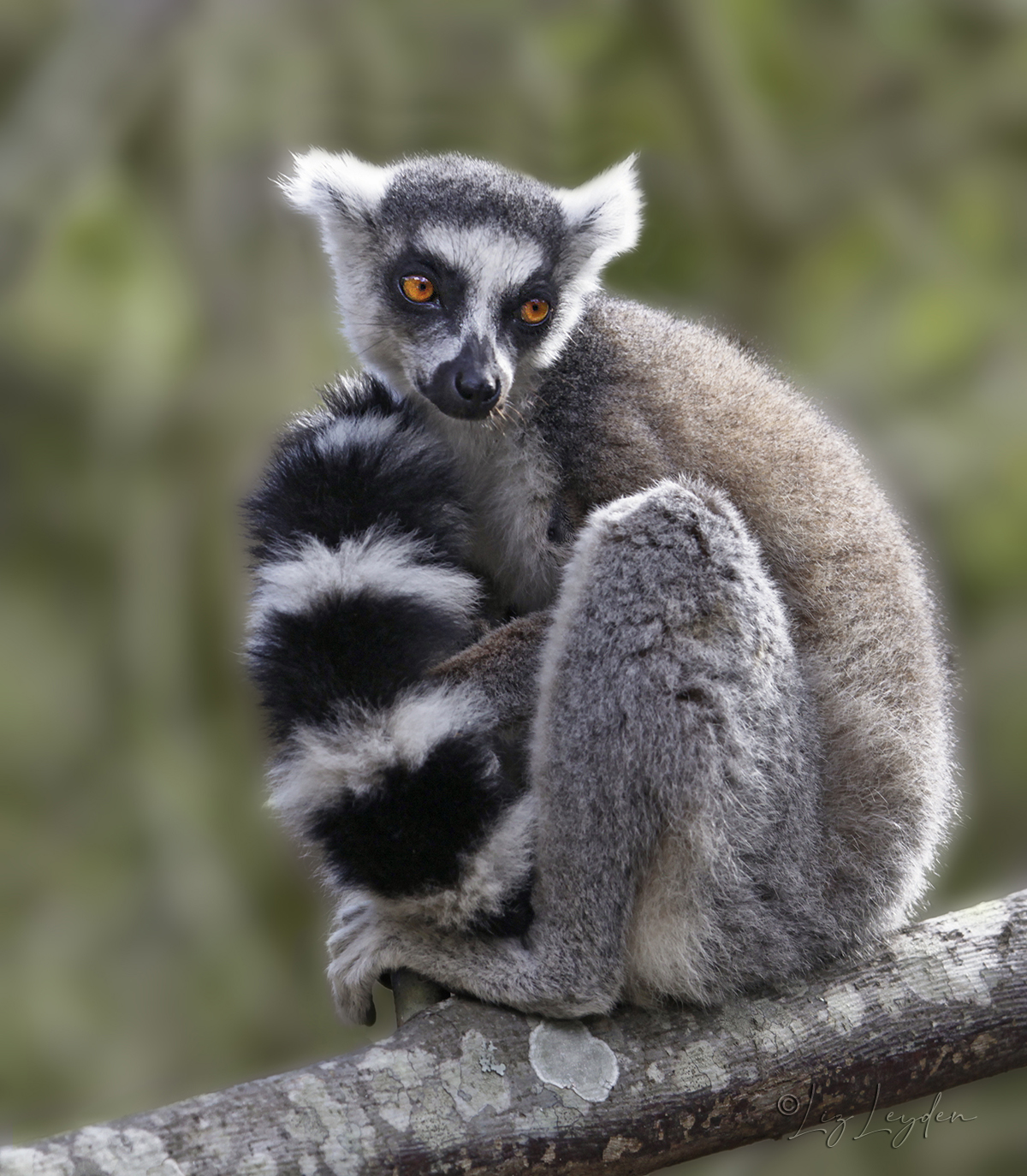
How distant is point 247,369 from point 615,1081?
5790mm

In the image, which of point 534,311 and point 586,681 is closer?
point 586,681

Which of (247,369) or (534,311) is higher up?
(247,369)

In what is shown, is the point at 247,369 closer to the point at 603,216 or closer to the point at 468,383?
the point at 603,216

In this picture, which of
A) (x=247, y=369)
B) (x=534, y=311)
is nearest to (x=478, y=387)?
(x=534, y=311)

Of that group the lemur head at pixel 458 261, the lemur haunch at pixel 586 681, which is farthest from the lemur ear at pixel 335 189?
the lemur haunch at pixel 586 681

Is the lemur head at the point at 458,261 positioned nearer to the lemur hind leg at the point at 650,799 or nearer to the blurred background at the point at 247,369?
the lemur hind leg at the point at 650,799

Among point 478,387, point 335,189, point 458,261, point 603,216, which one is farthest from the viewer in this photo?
point 603,216

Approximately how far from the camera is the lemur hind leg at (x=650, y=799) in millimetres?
2314

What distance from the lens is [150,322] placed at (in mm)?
7672

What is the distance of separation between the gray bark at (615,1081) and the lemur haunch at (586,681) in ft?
0.26

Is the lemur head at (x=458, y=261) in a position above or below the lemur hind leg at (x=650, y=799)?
above

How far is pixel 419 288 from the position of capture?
3.07 m

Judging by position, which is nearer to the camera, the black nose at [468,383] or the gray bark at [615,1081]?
the gray bark at [615,1081]

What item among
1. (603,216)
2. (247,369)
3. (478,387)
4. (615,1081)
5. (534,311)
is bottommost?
(615,1081)
